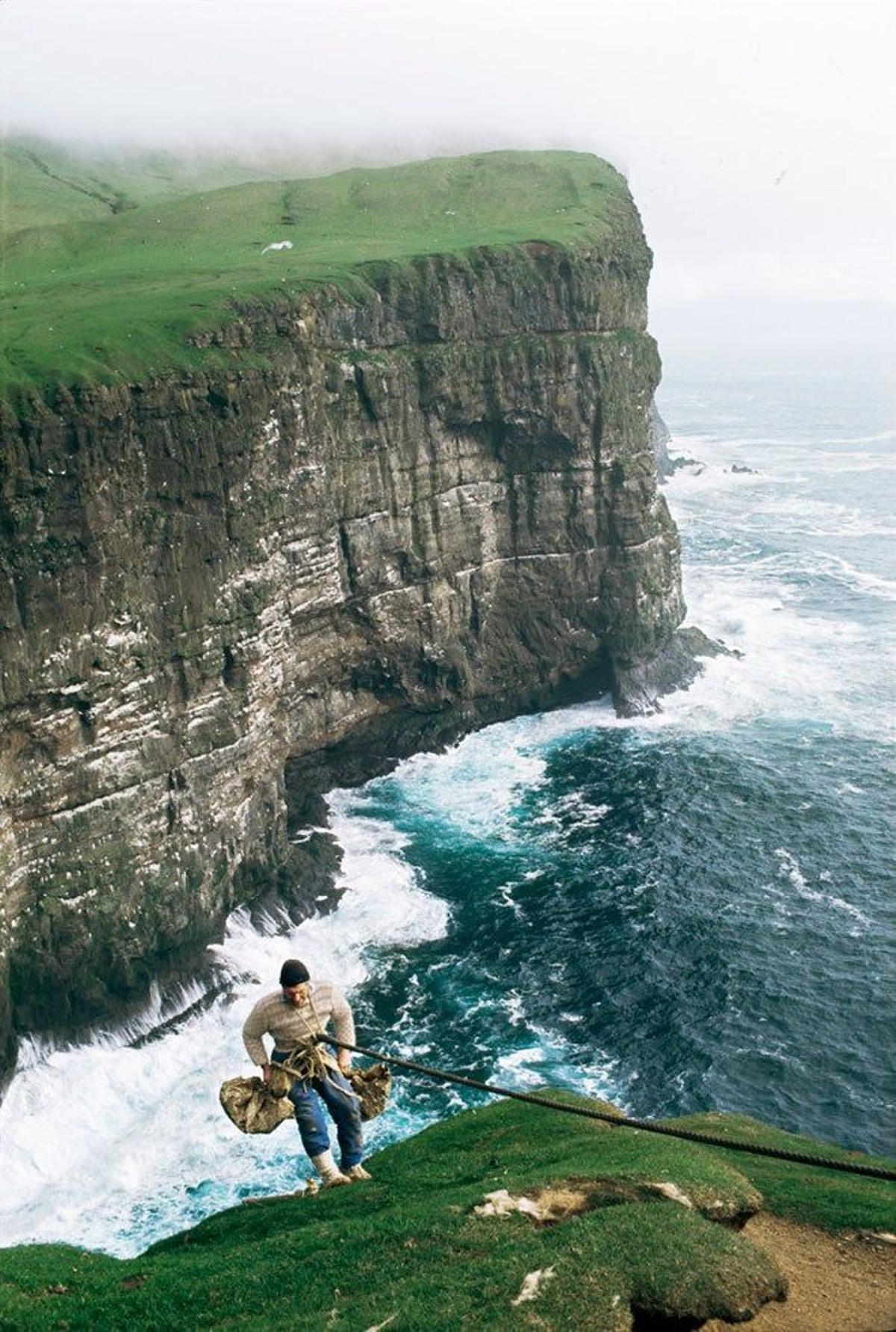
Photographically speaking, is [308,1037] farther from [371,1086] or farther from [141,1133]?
[141,1133]

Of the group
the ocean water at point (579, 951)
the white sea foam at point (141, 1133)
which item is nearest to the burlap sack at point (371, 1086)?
the white sea foam at point (141, 1133)

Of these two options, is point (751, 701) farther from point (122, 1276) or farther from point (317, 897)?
point (122, 1276)

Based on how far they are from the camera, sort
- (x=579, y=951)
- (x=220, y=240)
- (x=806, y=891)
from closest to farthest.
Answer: (x=579, y=951) → (x=806, y=891) → (x=220, y=240)

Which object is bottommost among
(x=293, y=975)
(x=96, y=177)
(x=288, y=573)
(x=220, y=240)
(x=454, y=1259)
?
(x=288, y=573)

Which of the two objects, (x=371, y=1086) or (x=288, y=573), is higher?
(x=371, y=1086)

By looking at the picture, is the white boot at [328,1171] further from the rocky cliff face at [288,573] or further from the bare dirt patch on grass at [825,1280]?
the rocky cliff face at [288,573]

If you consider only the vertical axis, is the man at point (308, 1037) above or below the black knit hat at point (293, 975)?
below

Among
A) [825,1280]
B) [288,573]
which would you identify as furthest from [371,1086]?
[288,573]
